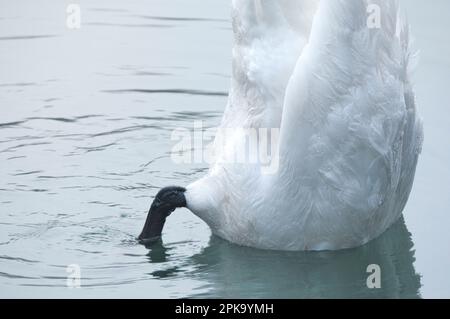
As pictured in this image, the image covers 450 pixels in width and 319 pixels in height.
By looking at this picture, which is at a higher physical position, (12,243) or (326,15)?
(326,15)

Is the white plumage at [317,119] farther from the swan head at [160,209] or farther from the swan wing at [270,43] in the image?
the swan head at [160,209]

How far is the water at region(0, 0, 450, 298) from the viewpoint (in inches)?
321

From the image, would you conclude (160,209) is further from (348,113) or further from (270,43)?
(348,113)

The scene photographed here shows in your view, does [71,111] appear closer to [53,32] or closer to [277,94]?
[53,32]

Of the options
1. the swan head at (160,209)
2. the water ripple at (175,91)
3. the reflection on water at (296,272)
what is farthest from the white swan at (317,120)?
the water ripple at (175,91)

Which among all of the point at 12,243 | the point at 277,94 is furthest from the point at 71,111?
the point at 277,94

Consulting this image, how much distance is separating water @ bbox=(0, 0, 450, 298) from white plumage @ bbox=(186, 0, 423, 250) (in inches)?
13.1

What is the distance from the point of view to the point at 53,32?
14.6 m

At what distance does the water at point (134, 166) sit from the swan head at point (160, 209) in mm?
110

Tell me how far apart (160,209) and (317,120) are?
1.57 meters

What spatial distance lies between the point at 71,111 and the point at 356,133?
14.7 ft

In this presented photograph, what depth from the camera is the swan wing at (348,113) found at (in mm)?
7750

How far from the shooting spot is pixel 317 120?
789 centimetres

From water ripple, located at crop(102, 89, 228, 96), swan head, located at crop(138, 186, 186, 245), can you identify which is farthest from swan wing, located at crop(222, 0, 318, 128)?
water ripple, located at crop(102, 89, 228, 96)
